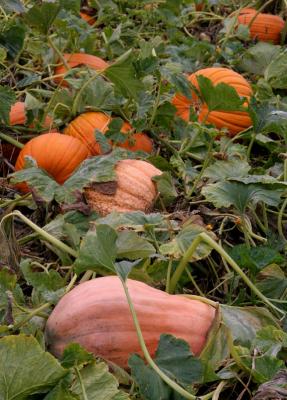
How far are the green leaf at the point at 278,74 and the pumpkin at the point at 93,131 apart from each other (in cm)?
60

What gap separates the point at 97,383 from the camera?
117 cm

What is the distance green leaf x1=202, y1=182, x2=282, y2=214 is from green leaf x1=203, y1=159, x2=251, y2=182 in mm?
172

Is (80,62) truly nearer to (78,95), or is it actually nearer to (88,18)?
(78,95)

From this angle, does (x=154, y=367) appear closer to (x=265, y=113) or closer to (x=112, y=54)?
(x=265, y=113)

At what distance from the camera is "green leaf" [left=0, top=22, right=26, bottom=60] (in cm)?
221

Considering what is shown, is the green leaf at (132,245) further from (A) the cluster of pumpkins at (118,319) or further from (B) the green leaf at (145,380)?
(B) the green leaf at (145,380)

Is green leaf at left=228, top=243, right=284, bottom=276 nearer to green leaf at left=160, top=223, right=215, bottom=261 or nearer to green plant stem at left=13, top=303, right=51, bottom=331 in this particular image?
green leaf at left=160, top=223, right=215, bottom=261

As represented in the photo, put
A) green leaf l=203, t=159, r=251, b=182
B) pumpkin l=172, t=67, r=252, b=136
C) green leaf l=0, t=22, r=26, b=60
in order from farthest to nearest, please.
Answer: pumpkin l=172, t=67, r=252, b=136 < green leaf l=0, t=22, r=26, b=60 < green leaf l=203, t=159, r=251, b=182

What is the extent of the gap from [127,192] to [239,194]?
0.34m

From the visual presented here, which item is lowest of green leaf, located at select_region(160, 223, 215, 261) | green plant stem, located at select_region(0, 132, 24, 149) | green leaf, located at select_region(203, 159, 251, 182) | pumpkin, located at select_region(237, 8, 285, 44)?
pumpkin, located at select_region(237, 8, 285, 44)

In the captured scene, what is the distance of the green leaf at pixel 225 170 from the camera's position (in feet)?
5.85

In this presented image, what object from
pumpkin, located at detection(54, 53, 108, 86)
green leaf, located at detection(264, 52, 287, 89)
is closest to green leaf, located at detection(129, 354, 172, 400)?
pumpkin, located at detection(54, 53, 108, 86)

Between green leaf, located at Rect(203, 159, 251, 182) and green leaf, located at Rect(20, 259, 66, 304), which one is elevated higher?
green leaf, located at Rect(203, 159, 251, 182)

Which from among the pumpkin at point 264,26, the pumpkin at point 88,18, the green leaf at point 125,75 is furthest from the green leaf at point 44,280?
the pumpkin at point 264,26
